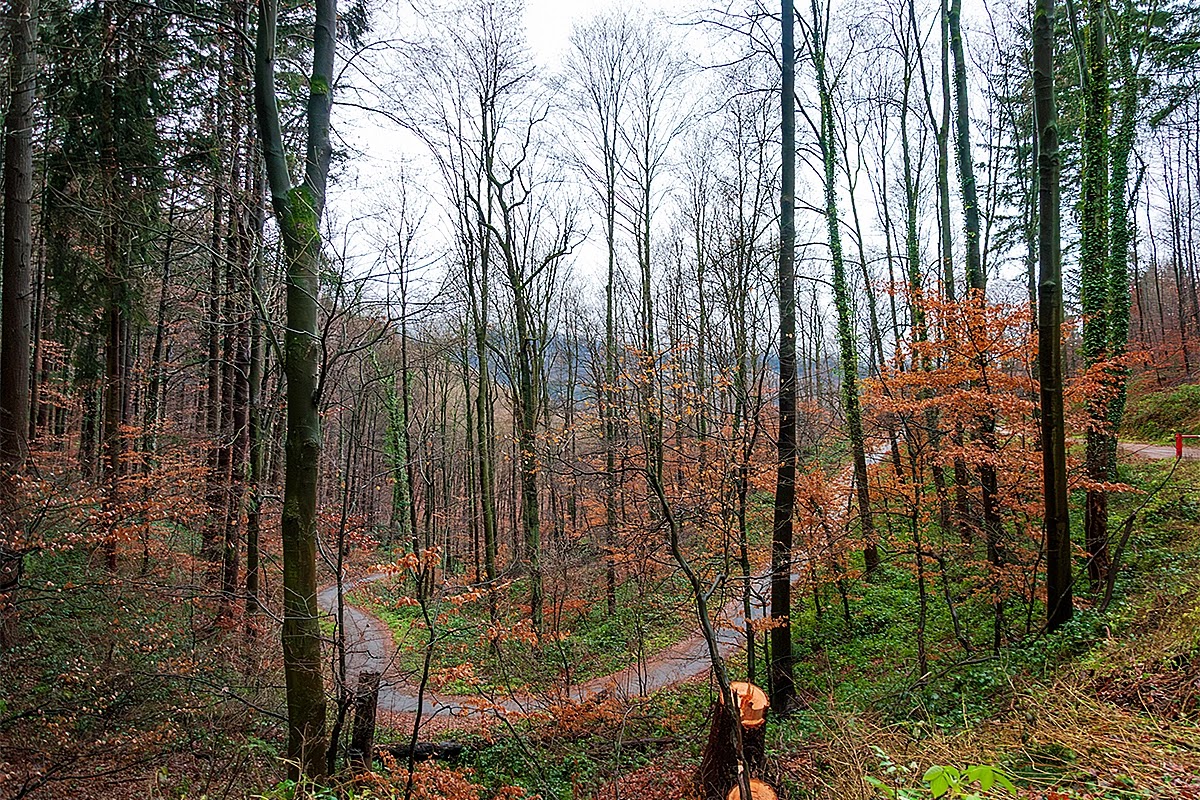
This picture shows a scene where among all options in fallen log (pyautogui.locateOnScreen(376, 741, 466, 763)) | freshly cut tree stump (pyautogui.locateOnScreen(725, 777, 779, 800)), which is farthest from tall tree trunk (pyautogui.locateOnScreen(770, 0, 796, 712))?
fallen log (pyautogui.locateOnScreen(376, 741, 466, 763))

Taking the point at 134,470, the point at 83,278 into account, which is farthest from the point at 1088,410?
the point at 134,470

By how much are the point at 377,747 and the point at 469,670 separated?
1.90 meters

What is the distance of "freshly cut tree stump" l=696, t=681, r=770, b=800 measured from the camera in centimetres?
471

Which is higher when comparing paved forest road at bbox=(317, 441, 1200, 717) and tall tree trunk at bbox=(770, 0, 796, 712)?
tall tree trunk at bbox=(770, 0, 796, 712)

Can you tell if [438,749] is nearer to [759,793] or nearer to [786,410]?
[759,793]

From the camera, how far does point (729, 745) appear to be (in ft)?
16.2

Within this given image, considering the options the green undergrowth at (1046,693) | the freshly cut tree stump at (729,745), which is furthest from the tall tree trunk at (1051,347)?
the freshly cut tree stump at (729,745)

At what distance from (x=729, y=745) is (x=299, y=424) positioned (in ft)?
14.5

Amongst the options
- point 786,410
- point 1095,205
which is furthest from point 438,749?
point 1095,205

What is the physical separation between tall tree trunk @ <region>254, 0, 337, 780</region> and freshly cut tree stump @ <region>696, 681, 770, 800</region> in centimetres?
315

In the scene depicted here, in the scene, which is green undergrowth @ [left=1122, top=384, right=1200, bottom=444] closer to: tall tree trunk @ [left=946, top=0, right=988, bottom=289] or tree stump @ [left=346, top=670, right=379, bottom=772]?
tall tree trunk @ [left=946, top=0, right=988, bottom=289]

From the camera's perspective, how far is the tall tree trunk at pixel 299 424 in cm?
407

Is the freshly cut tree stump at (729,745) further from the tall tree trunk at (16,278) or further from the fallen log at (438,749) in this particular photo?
the tall tree trunk at (16,278)

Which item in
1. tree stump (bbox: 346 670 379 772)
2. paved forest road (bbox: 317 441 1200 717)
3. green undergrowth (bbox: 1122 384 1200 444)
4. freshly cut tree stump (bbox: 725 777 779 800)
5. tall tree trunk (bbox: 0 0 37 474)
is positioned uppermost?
tall tree trunk (bbox: 0 0 37 474)
